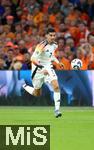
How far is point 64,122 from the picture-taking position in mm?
16672

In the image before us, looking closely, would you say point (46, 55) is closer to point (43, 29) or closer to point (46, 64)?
point (46, 64)

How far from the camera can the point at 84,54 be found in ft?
72.9

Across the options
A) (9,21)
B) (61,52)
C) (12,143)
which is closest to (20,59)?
(61,52)

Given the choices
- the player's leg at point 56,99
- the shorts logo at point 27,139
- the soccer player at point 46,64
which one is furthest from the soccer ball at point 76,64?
the shorts logo at point 27,139

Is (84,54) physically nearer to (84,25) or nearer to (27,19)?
(84,25)

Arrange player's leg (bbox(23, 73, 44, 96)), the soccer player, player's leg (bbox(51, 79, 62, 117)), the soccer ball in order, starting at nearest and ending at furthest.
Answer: player's leg (bbox(51, 79, 62, 117)) < the soccer player < player's leg (bbox(23, 73, 44, 96)) < the soccer ball

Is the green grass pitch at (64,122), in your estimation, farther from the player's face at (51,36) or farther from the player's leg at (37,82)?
the player's face at (51,36)

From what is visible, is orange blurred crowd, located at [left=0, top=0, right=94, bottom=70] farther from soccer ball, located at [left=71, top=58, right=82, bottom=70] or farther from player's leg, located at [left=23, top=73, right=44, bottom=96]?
player's leg, located at [left=23, top=73, right=44, bottom=96]

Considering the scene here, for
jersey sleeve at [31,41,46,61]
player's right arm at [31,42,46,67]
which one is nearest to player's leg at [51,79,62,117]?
player's right arm at [31,42,46,67]

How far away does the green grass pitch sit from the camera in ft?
41.7

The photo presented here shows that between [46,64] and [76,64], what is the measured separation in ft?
9.31

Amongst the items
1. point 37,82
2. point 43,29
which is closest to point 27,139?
point 37,82

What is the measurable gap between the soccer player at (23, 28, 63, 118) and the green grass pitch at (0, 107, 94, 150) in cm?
57

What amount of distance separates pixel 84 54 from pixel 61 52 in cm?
66
